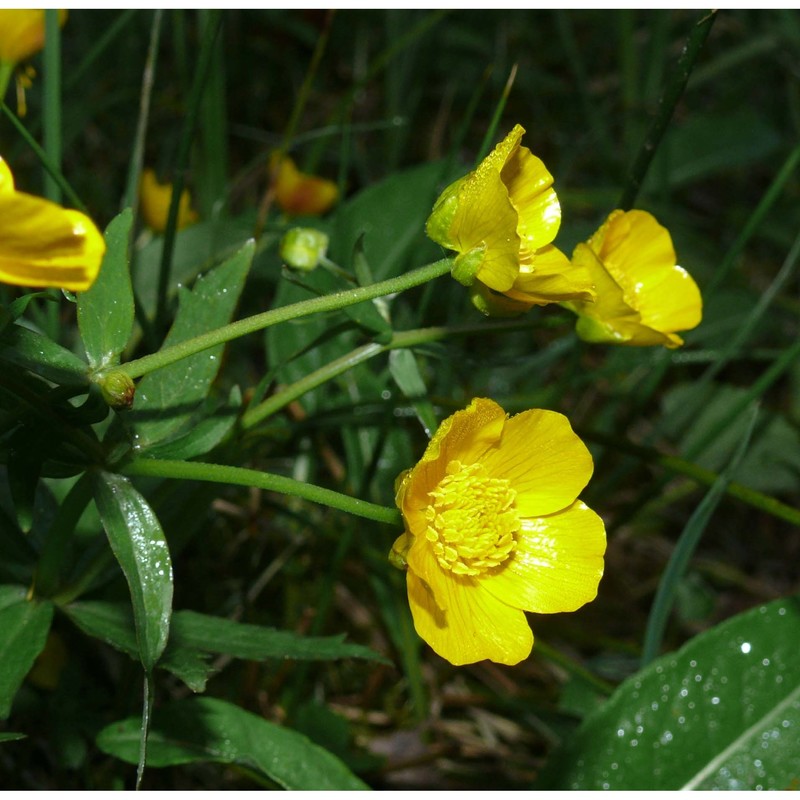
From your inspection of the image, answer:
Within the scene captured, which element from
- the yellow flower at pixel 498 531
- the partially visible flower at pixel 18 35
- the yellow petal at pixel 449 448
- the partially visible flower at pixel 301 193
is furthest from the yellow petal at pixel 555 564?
the partially visible flower at pixel 301 193

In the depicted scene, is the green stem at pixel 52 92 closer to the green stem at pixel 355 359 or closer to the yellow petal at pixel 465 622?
the green stem at pixel 355 359

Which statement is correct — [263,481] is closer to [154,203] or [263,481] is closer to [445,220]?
[445,220]

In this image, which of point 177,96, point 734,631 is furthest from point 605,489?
point 177,96

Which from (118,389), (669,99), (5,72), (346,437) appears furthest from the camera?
(346,437)

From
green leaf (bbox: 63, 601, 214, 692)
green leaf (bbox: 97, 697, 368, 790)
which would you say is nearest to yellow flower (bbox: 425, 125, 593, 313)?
green leaf (bbox: 63, 601, 214, 692)

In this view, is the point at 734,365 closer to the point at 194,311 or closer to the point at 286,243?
the point at 286,243

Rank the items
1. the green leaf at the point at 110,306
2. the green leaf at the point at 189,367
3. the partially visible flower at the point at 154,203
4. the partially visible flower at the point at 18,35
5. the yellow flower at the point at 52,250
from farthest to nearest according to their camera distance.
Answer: the partially visible flower at the point at 154,203
the partially visible flower at the point at 18,35
the green leaf at the point at 189,367
the green leaf at the point at 110,306
the yellow flower at the point at 52,250

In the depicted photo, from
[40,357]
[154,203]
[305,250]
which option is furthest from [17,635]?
[154,203]
